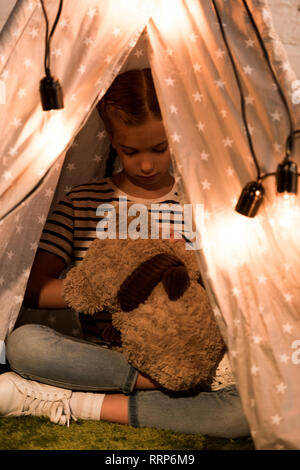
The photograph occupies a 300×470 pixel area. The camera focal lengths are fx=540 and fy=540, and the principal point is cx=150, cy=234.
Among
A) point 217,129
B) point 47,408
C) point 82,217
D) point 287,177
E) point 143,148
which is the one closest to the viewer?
point 287,177

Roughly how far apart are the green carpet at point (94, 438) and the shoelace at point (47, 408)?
0.02 m

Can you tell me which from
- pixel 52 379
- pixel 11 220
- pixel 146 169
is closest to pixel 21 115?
pixel 11 220

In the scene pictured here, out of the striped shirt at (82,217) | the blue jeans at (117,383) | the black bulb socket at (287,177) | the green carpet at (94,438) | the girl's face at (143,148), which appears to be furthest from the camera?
the striped shirt at (82,217)

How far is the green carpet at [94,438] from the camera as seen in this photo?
1252 mm

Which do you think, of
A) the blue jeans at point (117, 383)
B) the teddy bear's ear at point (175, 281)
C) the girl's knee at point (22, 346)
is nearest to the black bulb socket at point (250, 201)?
the teddy bear's ear at point (175, 281)

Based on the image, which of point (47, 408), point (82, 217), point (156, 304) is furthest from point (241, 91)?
point (47, 408)

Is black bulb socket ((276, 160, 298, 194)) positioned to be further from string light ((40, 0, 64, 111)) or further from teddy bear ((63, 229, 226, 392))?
string light ((40, 0, 64, 111))

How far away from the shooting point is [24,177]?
48.3 inches

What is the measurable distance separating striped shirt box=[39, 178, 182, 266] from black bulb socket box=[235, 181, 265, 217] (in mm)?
462

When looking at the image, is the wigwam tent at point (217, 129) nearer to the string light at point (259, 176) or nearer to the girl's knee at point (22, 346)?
the string light at point (259, 176)

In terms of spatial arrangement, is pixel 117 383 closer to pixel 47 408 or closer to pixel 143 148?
pixel 47 408

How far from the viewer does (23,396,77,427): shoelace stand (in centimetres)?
139

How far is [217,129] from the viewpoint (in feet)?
4.04

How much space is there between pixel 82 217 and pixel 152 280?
0.43 meters
